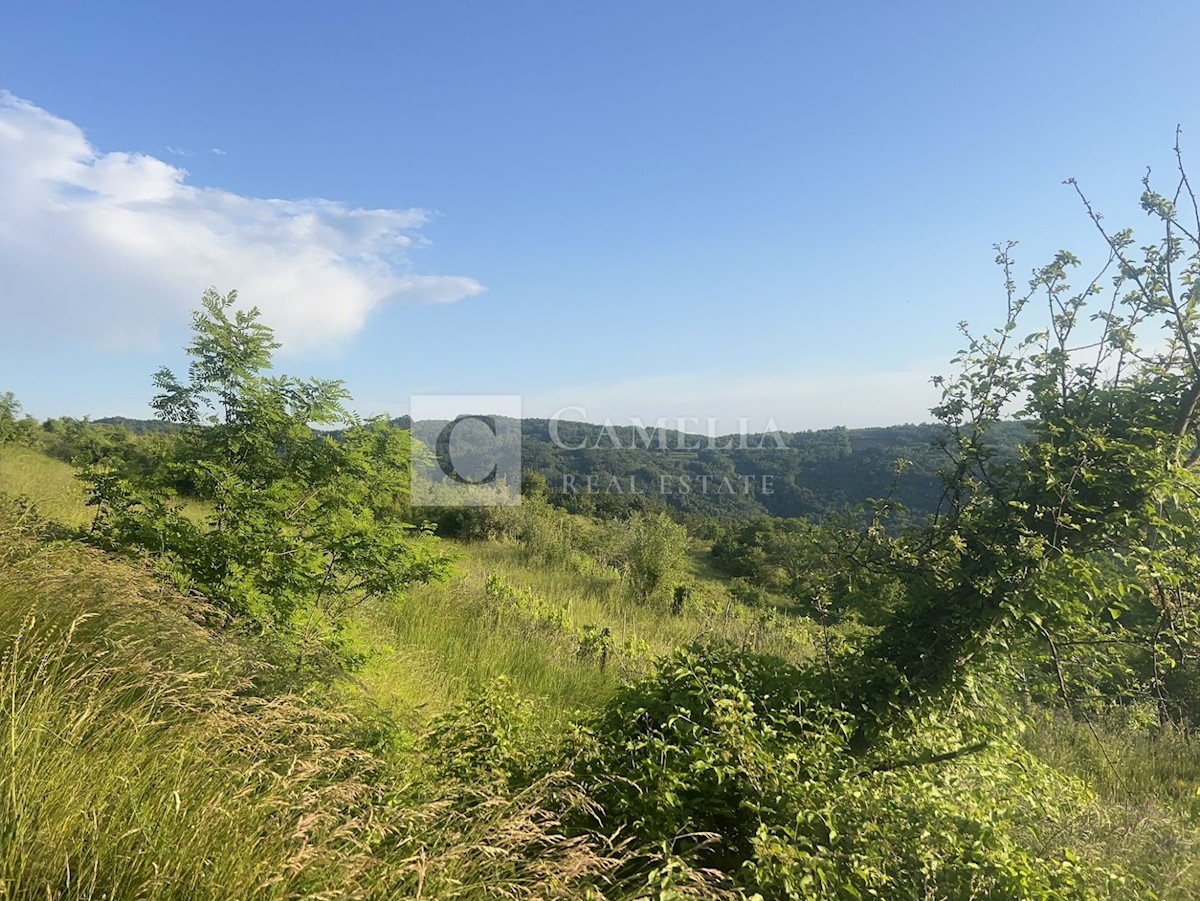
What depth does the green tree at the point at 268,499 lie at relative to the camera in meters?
3.86

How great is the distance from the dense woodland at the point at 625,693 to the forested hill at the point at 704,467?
17.9 metres

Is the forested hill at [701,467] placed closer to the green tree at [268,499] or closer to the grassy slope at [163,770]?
the green tree at [268,499]

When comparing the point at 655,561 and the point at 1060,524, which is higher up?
the point at 1060,524

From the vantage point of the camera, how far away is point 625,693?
317 centimetres

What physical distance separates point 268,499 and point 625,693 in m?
2.75

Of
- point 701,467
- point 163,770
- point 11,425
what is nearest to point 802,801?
point 163,770

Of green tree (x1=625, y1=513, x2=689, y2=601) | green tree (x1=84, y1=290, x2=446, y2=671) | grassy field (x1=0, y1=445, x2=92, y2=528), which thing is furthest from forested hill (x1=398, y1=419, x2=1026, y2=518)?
green tree (x1=84, y1=290, x2=446, y2=671)

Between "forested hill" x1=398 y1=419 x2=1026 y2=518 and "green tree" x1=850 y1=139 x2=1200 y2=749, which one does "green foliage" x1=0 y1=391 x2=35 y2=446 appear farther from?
"green tree" x1=850 y1=139 x2=1200 y2=749

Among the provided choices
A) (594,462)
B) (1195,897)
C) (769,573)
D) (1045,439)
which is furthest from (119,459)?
(594,462)

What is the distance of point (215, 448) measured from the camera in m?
4.41

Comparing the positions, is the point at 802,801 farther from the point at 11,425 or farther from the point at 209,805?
the point at 11,425

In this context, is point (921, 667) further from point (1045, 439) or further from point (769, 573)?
point (769, 573)

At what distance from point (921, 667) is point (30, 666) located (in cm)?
388

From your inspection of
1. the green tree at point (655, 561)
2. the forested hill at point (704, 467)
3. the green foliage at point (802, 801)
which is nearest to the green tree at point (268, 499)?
the green foliage at point (802, 801)
